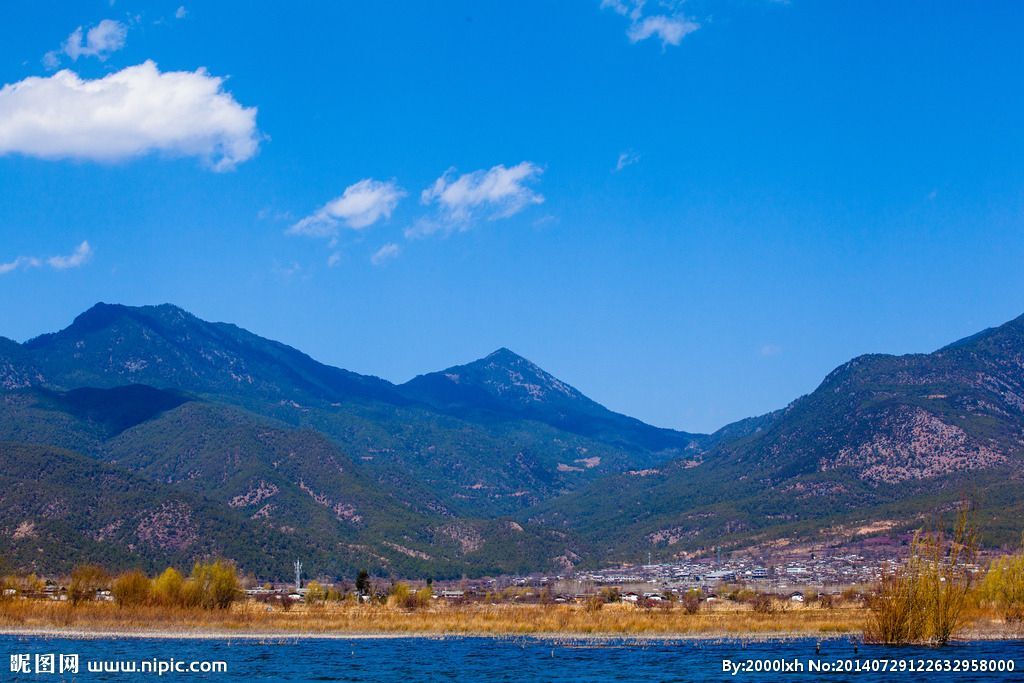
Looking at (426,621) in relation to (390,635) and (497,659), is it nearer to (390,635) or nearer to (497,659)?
(390,635)

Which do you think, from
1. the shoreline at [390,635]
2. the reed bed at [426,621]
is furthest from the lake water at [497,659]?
the reed bed at [426,621]

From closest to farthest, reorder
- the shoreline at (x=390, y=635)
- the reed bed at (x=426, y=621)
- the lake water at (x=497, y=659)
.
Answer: the lake water at (x=497, y=659) → the shoreline at (x=390, y=635) → the reed bed at (x=426, y=621)

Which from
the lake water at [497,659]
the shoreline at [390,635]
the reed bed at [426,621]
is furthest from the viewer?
the reed bed at [426,621]

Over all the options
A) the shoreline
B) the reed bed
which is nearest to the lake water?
the shoreline

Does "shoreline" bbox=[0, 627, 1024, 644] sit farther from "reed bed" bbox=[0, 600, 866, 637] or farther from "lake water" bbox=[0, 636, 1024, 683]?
"lake water" bbox=[0, 636, 1024, 683]

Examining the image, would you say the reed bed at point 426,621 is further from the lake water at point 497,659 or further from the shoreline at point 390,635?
the lake water at point 497,659

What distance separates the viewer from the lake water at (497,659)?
6412 centimetres

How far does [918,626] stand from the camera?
7181 centimetres

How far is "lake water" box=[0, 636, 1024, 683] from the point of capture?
6412 centimetres

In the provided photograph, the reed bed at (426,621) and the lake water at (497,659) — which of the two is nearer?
the lake water at (497,659)

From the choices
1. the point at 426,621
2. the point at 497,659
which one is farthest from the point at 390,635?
the point at 497,659

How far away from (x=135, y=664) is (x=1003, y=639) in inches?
2093

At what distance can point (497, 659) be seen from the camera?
3046 inches

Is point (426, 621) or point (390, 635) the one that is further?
point (426, 621)
